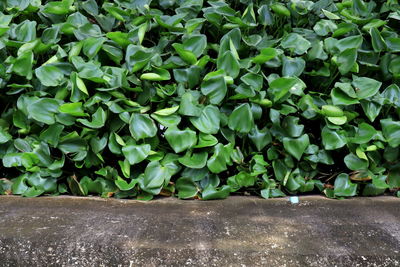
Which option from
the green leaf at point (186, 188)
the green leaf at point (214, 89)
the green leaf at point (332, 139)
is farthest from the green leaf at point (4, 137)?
the green leaf at point (332, 139)

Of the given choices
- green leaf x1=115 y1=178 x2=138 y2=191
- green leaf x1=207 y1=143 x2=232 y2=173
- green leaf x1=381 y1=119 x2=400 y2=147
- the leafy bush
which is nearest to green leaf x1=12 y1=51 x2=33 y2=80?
the leafy bush

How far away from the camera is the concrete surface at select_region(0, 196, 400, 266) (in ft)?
4.50

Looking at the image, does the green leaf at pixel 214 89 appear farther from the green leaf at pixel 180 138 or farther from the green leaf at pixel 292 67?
the green leaf at pixel 292 67

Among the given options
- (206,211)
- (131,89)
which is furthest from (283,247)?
(131,89)

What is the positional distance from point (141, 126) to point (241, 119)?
1.55 ft

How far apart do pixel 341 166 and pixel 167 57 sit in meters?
1.08

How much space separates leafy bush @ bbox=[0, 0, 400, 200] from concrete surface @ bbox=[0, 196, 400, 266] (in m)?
0.14

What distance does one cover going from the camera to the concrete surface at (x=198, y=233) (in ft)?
4.50

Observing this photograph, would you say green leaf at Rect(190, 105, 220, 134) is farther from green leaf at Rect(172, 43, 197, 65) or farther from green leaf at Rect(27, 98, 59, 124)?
green leaf at Rect(27, 98, 59, 124)

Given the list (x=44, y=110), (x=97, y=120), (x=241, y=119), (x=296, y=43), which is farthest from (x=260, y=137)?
(x=44, y=110)

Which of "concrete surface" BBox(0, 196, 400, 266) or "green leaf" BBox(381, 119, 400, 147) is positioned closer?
"concrete surface" BBox(0, 196, 400, 266)

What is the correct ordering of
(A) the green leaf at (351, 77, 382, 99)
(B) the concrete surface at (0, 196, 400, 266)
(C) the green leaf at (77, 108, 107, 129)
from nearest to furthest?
(B) the concrete surface at (0, 196, 400, 266) < (C) the green leaf at (77, 108, 107, 129) < (A) the green leaf at (351, 77, 382, 99)

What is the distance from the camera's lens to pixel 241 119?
191 centimetres

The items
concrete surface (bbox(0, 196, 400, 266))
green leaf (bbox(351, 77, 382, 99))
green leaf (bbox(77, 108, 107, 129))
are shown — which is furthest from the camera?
green leaf (bbox(351, 77, 382, 99))
